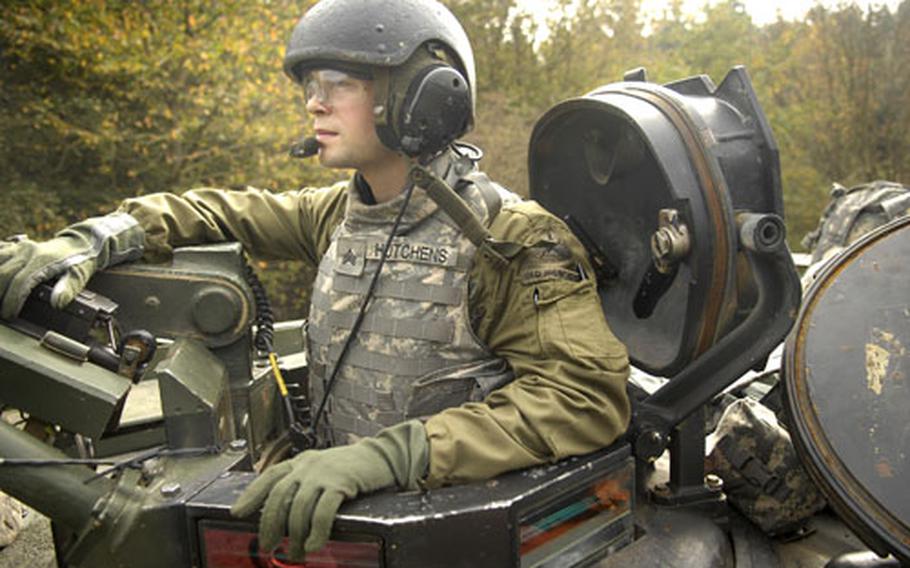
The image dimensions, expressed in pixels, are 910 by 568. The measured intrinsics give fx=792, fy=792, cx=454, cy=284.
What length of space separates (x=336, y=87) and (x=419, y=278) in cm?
67

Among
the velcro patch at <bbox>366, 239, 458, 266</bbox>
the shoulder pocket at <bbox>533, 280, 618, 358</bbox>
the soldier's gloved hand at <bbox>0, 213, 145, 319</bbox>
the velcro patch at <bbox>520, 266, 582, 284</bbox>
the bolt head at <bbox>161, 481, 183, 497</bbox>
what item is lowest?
the bolt head at <bbox>161, 481, 183, 497</bbox>

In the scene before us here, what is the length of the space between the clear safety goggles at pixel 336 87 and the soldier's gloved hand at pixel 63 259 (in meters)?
0.75

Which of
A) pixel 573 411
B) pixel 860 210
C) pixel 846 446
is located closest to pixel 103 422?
pixel 573 411

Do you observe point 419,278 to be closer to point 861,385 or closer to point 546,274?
point 546,274

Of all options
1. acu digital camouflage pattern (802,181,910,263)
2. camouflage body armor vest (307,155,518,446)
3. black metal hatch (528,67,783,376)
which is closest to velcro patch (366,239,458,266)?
camouflage body armor vest (307,155,518,446)

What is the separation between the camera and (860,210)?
15.1 feet

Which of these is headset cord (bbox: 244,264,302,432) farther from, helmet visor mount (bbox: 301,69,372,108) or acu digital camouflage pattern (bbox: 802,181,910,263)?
acu digital camouflage pattern (bbox: 802,181,910,263)

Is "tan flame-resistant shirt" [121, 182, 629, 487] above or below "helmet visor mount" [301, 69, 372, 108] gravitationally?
below

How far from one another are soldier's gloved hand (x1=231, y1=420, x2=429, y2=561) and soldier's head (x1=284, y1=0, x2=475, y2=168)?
980mm

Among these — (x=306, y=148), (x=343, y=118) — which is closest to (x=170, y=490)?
(x=343, y=118)

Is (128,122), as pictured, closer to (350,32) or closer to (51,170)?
(51,170)

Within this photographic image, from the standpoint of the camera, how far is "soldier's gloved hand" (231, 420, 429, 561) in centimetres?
159

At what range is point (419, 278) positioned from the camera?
7.66 feet

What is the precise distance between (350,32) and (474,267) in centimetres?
81
